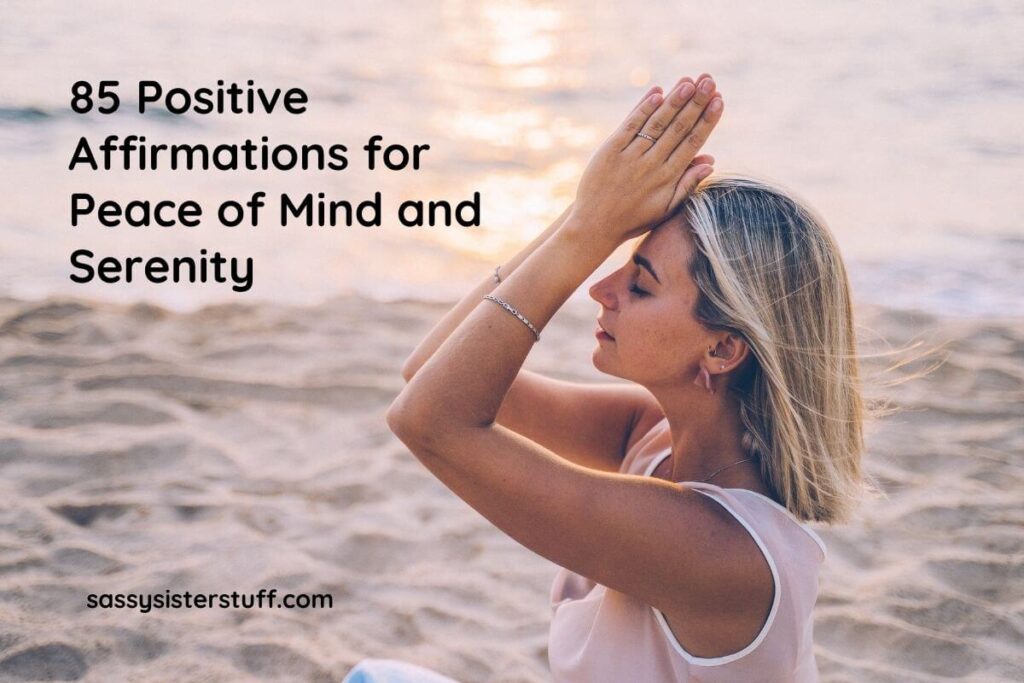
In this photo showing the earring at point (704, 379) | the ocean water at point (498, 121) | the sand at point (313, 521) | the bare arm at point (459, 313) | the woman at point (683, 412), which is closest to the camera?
the woman at point (683, 412)

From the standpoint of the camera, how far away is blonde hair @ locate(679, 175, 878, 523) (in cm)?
200

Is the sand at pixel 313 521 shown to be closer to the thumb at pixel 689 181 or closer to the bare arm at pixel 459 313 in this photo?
the bare arm at pixel 459 313

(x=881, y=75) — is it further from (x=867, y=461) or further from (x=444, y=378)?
(x=444, y=378)

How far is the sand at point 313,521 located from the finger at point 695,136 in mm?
1968

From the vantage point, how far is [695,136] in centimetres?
204

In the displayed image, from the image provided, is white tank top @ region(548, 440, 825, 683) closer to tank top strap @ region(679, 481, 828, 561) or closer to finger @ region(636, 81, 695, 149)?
tank top strap @ region(679, 481, 828, 561)

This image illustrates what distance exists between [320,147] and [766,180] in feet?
25.4

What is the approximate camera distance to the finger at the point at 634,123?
201cm

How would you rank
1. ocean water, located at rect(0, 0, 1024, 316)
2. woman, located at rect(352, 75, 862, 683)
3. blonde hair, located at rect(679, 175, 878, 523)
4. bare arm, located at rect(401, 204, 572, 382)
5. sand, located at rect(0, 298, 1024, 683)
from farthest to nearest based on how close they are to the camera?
ocean water, located at rect(0, 0, 1024, 316) < sand, located at rect(0, 298, 1024, 683) < bare arm, located at rect(401, 204, 572, 382) < blonde hair, located at rect(679, 175, 878, 523) < woman, located at rect(352, 75, 862, 683)

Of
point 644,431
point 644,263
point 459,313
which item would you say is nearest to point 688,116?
point 644,263

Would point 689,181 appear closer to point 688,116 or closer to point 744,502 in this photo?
point 688,116

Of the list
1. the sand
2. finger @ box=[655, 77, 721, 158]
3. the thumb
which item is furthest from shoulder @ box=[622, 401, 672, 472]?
the sand

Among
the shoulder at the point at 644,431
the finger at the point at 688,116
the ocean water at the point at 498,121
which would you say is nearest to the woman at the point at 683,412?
the finger at the point at 688,116

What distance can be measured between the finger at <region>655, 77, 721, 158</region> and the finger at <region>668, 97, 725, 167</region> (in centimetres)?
1
